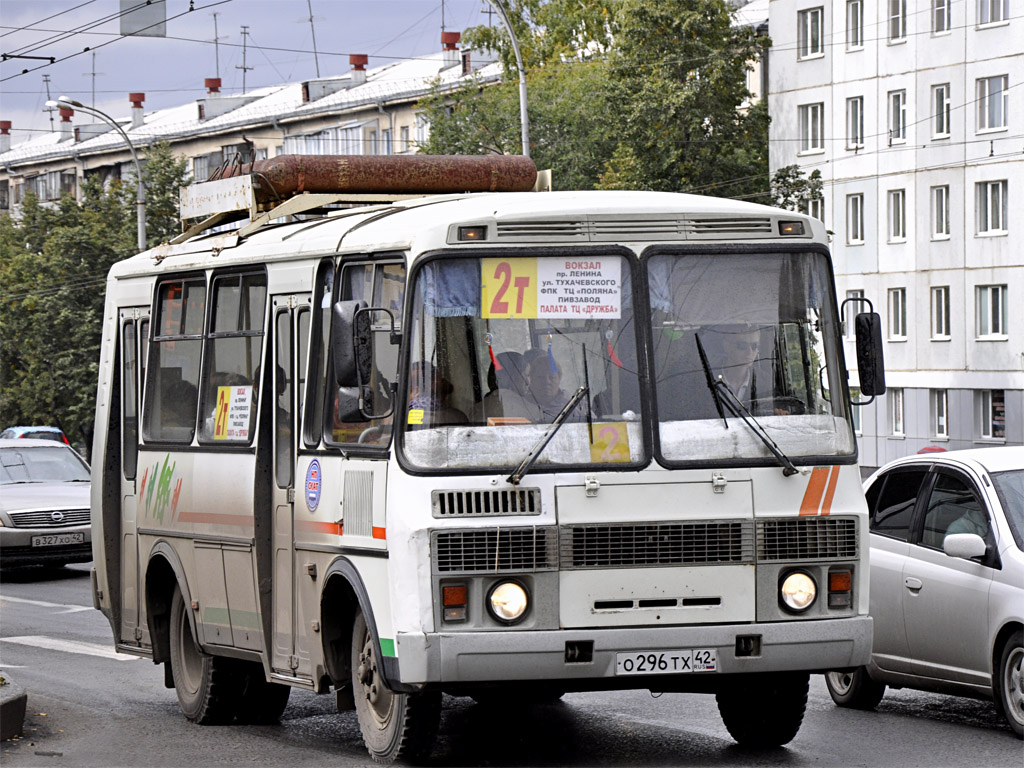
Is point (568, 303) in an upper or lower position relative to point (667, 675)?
upper

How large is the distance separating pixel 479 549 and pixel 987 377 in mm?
52027

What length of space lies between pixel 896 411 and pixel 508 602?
55.2 metres

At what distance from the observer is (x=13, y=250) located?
255 ft

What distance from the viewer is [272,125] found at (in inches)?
3558

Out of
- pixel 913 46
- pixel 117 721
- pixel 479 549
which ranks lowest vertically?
pixel 117 721

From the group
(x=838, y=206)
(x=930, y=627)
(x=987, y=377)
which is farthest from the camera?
(x=838, y=206)

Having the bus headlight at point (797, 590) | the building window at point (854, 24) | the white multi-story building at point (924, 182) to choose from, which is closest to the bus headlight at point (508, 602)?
the bus headlight at point (797, 590)

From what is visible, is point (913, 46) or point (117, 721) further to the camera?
point (913, 46)

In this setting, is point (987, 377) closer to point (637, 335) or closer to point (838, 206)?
point (838, 206)

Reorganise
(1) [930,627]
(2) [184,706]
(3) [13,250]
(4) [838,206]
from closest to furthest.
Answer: (1) [930,627], (2) [184,706], (4) [838,206], (3) [13,250]

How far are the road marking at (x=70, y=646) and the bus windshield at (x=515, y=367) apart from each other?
7.09m

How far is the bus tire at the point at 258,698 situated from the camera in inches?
452

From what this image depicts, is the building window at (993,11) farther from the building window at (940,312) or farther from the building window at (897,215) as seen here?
the building window at (940,312)

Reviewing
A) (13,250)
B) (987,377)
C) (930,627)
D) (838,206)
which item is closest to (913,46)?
(838,206)
